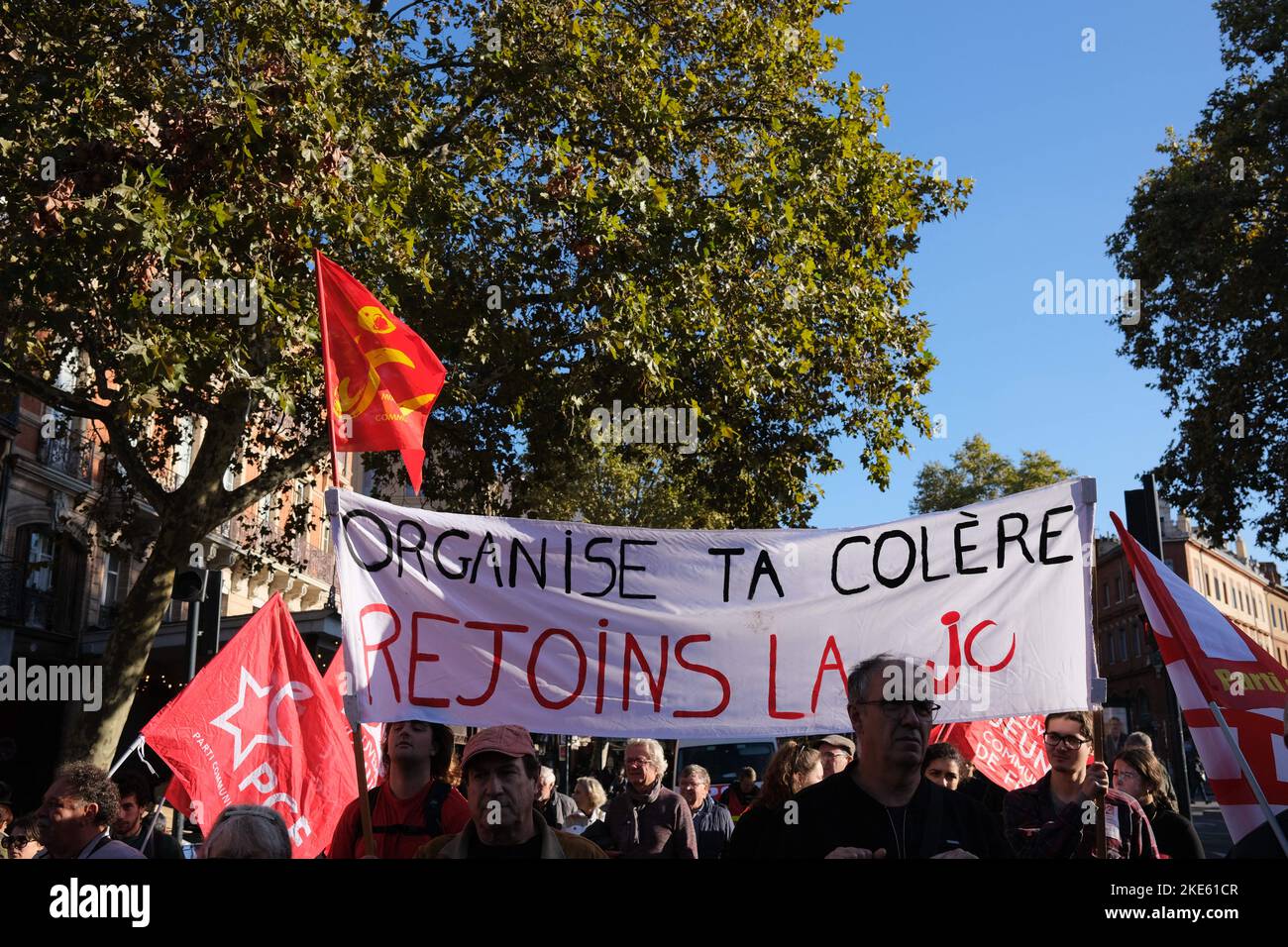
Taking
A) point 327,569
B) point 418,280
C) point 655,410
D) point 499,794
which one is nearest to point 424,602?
point 499,794

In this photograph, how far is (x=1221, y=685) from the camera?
4.95m

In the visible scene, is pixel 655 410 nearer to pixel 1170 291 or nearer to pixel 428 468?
pixel 428 468

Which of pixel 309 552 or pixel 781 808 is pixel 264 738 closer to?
pixel 781 808

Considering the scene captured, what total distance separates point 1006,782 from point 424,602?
6.56 metres

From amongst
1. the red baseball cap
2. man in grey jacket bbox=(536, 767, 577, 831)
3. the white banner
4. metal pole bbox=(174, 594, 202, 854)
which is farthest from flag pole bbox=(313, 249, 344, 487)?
metal pole bbox=(174, 594, 202, 854)

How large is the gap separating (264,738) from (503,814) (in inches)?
117

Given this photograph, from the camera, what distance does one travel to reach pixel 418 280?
14.0 metres

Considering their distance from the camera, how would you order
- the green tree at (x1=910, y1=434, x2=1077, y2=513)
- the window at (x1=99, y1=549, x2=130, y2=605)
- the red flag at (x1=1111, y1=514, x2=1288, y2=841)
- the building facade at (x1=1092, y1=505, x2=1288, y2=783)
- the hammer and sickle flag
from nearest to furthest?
the red flag at (x1=1111, y1=514, x2=1288, y2=841) < the hammer and sickle flag < the window at (x1=99, y1=549, x2=130, y2=605) < the green tree at (x1=910, y1=434, x2=1077, y2=513) < the building facade at (x1=1092, y1=505, x2=1288, y2=783)

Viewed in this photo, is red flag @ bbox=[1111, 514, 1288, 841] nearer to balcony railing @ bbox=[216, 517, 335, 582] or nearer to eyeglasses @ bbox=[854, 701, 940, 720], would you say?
eyeglasses @ bbox=[854, 701, 940, 720]

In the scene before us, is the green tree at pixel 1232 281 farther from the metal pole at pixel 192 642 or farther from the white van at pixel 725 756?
the metal pole at pixel 192 642

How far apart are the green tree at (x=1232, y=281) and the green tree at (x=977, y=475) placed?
111 ft

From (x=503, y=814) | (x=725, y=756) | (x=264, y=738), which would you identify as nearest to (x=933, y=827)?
(x=503, y=814)

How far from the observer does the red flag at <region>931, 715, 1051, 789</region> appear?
9.95 metres

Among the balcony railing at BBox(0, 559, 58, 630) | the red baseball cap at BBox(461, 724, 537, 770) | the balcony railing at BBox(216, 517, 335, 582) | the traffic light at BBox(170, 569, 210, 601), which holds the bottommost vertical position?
the red baseball cap at BBox(461, 724, 537, 770)
